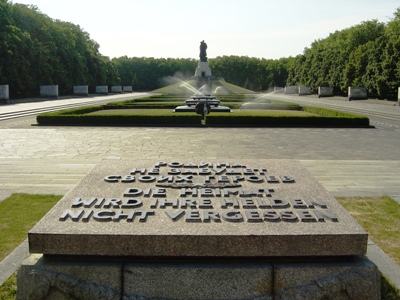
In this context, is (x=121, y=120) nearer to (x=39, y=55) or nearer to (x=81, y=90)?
(x=39, y=55)

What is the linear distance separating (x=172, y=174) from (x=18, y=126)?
17.4 meters

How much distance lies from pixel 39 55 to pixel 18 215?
44619 millimetres

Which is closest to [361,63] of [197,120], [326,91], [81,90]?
[326,91]

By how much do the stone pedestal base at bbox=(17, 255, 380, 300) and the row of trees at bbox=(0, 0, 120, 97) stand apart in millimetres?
41600

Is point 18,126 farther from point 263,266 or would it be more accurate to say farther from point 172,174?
point 263,266

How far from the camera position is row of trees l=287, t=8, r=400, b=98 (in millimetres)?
44344

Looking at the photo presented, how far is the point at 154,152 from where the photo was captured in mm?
12094

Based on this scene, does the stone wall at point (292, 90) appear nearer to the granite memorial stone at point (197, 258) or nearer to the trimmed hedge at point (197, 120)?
the trimmed hedge at point (197, 120)

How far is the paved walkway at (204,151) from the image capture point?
26.9 ft

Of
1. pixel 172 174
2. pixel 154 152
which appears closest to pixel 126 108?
pixel 154 152

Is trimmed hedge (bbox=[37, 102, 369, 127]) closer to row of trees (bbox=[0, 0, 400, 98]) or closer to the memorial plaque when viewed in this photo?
the memorial plaque

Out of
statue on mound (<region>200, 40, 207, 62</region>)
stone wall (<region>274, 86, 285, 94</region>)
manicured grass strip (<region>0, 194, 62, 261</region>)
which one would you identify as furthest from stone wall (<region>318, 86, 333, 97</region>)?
manicured grass strip (<region>0, 194, 62, 261</region>)

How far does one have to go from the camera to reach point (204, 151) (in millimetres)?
12258

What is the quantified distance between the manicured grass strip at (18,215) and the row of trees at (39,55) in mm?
37896
